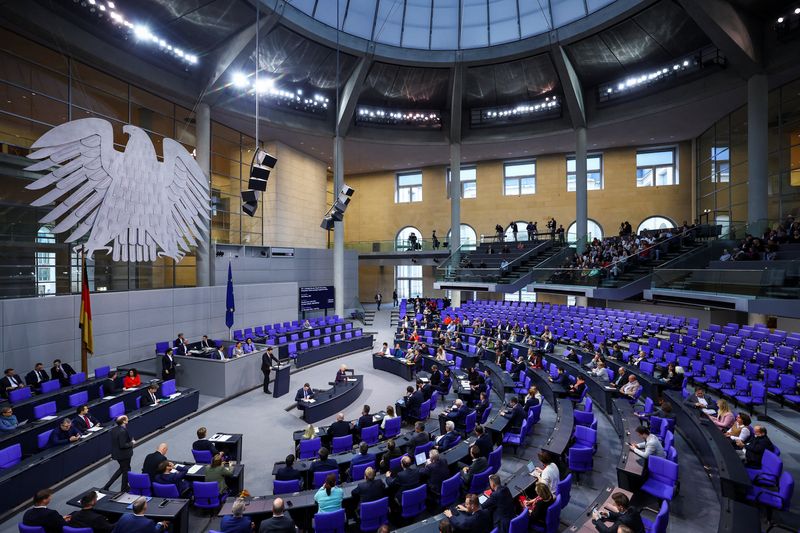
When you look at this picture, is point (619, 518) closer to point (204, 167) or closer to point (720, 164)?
point (204, 167)

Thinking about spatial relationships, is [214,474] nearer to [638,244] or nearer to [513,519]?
[513,519]

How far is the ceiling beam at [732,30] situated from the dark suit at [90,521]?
74.3ft

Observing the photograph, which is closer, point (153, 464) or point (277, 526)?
point (277, 526)

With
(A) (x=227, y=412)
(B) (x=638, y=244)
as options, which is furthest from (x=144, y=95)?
(B) (x=638, y=244)

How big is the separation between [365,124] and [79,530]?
2455cm

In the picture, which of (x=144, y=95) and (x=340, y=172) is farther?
(x=340, y=172)

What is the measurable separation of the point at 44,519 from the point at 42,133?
45.4ft

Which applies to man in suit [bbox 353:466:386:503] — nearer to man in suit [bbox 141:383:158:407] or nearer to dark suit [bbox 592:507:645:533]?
dark suit [bbox 592:507:645:533]

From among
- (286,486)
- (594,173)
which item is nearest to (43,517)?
(286,486)

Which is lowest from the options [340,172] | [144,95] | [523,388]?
[523,388]

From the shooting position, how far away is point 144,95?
1708cm

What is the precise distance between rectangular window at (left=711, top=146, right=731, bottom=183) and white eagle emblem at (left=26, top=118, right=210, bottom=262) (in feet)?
90.6

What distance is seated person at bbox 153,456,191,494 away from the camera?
239 inches

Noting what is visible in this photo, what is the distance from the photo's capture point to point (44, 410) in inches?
340
